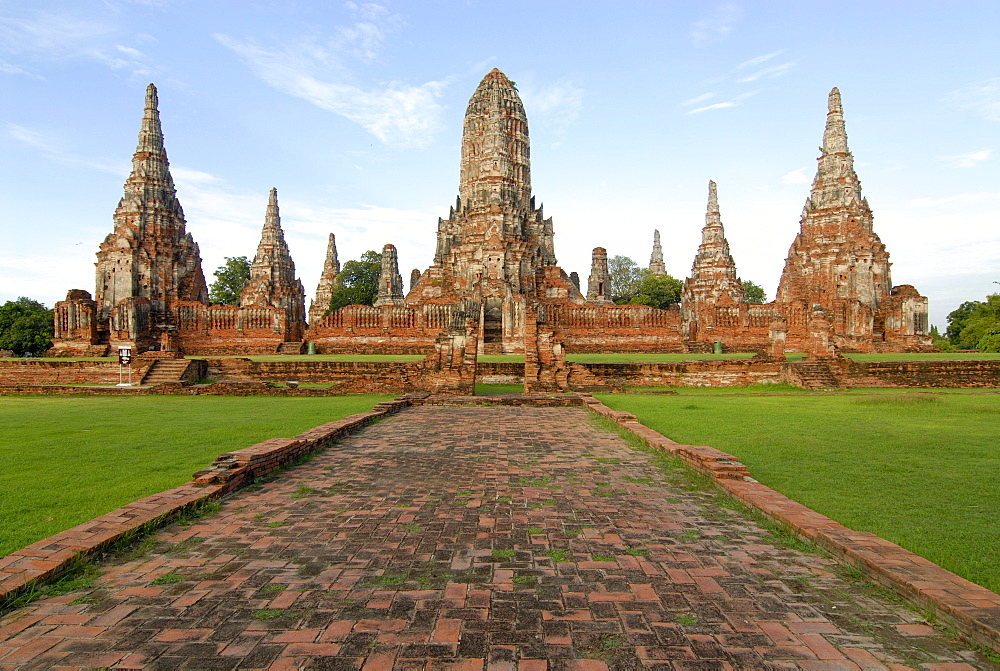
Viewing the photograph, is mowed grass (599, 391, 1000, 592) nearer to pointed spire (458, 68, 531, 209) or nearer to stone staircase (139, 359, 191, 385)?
stone staircase (139, 359, 191, 385)

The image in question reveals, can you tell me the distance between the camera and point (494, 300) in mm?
27469

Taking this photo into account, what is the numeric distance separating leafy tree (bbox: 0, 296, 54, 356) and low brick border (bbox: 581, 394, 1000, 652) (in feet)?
134

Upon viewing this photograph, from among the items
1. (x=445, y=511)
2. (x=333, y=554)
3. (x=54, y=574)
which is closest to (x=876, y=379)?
(x=445, y=511)

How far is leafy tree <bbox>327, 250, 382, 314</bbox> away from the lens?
50.1 metres

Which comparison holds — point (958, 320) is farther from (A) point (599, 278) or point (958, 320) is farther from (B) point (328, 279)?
(B) point (328, 279)

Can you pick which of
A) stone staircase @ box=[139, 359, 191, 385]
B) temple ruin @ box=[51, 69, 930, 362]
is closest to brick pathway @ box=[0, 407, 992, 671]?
stone staircase @ box=[139, 359, 191, 385]

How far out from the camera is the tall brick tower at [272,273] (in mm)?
34562

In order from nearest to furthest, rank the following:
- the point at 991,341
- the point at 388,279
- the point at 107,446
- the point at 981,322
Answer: the point at 107,446 < the point at 991,341 < the point at 981,322 < the point at 388,279

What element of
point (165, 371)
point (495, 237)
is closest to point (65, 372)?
point (165, 371)

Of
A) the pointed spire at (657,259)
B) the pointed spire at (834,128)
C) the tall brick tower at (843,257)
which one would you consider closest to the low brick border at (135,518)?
the tall brick tower at (843,257)

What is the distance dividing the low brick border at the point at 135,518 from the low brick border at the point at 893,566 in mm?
4095

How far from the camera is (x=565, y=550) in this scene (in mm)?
3711

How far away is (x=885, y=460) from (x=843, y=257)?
27.5 metres

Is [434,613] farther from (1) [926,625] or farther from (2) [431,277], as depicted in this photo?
(2) [431,277]
